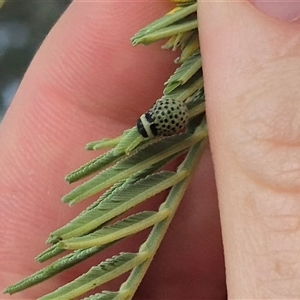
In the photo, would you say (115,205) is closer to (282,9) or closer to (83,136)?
(282,9)

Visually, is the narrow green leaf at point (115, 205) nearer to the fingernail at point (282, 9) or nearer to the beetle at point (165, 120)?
the beetle at point (165, 120)

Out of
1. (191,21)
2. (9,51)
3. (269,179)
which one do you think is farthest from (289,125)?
(9,51)

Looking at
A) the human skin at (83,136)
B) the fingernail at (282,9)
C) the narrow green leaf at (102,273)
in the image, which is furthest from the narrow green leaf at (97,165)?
the human skin at (83,136)

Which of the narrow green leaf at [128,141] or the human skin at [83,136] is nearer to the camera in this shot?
the narrow green leaf at [128,141]

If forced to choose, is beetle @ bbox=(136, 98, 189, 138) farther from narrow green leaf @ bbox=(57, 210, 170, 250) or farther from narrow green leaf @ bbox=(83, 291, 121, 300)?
narrow green leaf @ bbox=(83, 291, 121, 300)

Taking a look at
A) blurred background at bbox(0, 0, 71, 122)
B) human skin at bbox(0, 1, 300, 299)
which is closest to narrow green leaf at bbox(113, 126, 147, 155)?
human skin at bbox(0, 1, 300, 299)

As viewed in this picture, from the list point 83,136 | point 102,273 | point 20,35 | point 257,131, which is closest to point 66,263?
point 102,273
